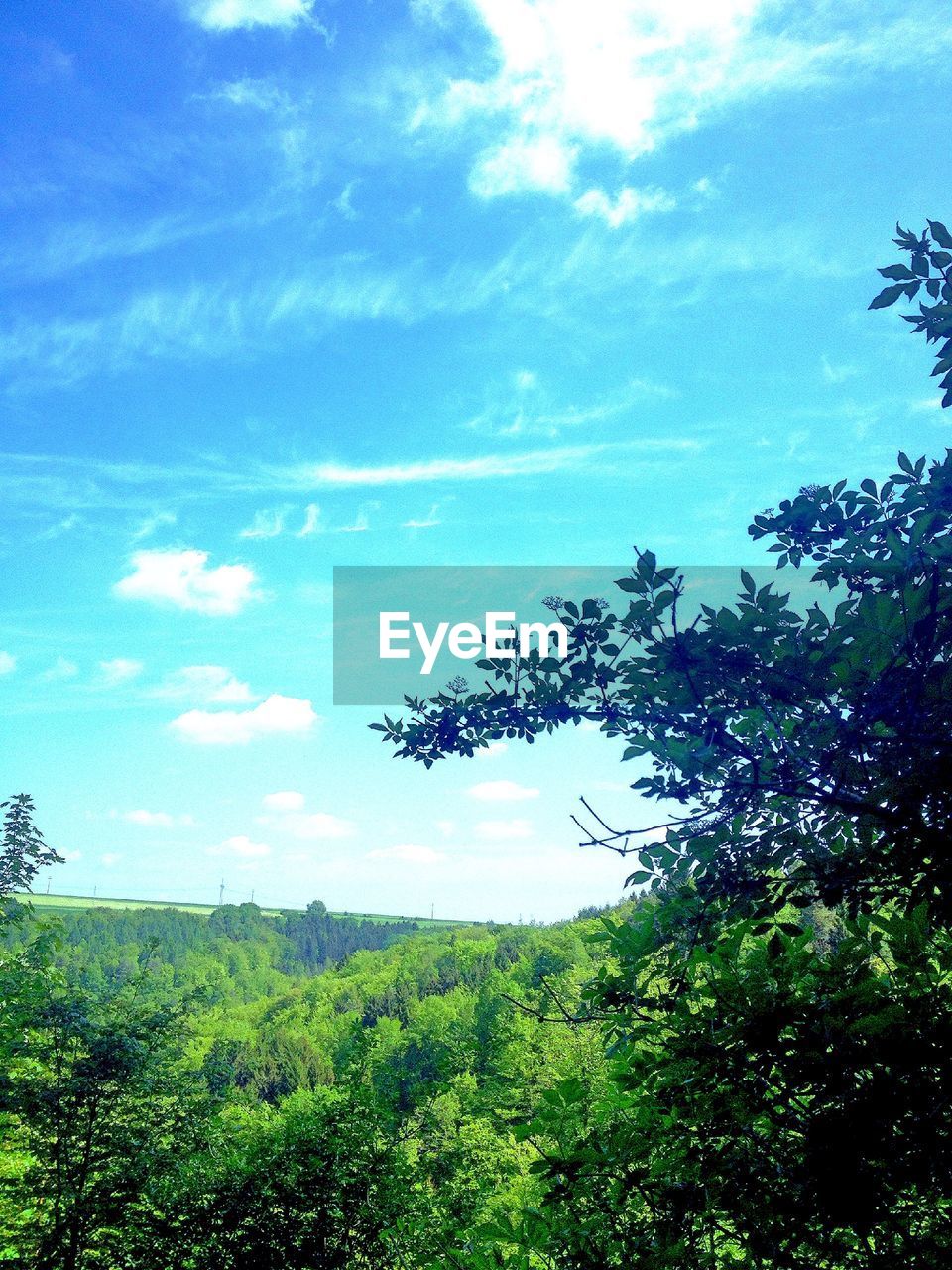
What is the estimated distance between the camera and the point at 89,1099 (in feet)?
48.8

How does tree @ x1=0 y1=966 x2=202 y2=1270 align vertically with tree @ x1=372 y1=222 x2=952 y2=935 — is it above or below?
below

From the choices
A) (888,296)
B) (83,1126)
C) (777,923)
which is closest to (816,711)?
(777,923)

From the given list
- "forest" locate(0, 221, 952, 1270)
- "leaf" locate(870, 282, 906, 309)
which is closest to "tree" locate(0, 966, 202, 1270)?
"forest" locate(0, 221, 952, 1270)

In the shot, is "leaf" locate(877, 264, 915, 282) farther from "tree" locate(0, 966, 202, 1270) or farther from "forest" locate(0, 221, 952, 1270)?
"tree" locate(0, 966, 202, 1270)

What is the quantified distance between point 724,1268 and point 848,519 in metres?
2.65

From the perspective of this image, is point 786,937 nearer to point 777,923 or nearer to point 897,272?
point 777,923

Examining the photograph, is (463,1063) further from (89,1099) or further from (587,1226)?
(587,1226)

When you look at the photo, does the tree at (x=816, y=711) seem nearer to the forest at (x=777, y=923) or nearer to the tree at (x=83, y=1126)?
the forest at (x=777, y=923)

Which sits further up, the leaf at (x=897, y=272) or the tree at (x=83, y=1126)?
the leaf at (x=897, y=272)

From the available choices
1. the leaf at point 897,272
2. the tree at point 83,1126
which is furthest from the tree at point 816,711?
the tree at point 83,1126

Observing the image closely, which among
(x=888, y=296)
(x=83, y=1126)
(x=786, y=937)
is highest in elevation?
(x=888, y=296)

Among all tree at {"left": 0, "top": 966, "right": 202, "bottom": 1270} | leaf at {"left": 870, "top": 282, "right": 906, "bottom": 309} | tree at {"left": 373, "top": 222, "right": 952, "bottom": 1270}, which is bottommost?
tree at {"left": 0, "top": 966, "right": 202, "bottom": 1270}

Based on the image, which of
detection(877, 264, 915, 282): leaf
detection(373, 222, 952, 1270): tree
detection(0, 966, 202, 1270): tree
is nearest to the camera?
detection(373, 222, 952, 1270): tree

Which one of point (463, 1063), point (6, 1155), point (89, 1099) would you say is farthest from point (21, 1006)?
point (463, 1063)
